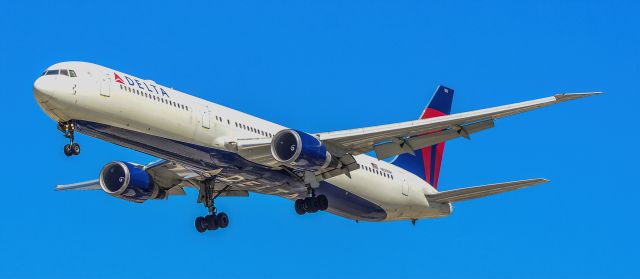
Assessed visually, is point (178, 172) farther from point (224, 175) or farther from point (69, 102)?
point (69, 102)

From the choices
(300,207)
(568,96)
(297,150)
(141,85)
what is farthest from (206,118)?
(568,96)

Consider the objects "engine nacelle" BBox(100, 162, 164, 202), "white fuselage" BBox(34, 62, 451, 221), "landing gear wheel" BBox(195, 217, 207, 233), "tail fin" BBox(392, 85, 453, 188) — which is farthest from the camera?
"tail fin" BBox(392, 85, 453, 188)

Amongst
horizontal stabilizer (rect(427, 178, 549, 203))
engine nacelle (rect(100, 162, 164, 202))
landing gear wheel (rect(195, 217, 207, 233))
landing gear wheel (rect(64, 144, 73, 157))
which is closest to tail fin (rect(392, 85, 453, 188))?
horizontal stabilizer (rect(427, 178, 549, 203))

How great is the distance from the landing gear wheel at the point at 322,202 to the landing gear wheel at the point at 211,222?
4389 mm

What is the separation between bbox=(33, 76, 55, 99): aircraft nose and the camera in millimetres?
42406

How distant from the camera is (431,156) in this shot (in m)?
59.4

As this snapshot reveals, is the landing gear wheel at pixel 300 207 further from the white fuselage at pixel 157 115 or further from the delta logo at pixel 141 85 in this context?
the delta logo at pixel 141 85

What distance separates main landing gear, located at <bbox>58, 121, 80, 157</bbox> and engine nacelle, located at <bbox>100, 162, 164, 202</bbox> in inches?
300

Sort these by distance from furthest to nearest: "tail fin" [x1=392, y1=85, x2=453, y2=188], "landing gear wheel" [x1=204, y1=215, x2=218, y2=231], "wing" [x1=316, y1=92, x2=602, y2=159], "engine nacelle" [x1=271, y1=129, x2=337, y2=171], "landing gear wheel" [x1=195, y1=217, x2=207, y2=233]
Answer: "tail fin" [x1=392, y1=85, x2=453, y2=188], "landing gear wheel" [x1=195, y1=217, x2=207, y2=233], "landing gear wheel" [x1=204, y1=215, x2=218, y2=231], "engine nacelle" [x1=271, y1=129, x2=337, y2=171], "wing" [x1=316, y1=92, x2=602, y2=159]

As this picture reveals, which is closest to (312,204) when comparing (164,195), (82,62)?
(164,195)

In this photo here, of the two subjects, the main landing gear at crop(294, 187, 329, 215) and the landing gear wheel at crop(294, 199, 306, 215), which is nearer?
the main landing gear at crop(294, 187, 329, 215)

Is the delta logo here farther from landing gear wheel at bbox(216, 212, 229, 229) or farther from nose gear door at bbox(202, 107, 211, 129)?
landing gear wheel at bbox(216, 212, 229, 229)

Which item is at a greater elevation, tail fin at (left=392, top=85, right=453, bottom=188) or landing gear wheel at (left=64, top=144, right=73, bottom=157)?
tail fin at (left=392, top=85, right=453, bottom=188)

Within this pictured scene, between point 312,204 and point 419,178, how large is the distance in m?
8.39
